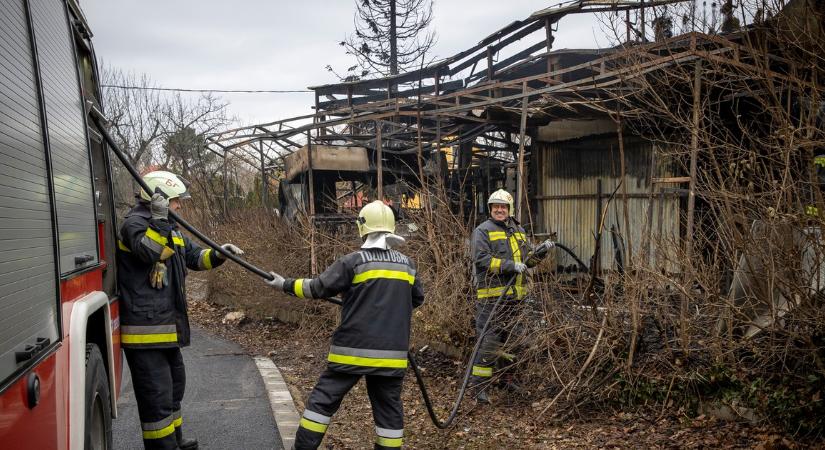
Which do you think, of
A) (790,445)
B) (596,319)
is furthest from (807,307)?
(596,319)

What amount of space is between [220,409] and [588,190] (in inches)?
298

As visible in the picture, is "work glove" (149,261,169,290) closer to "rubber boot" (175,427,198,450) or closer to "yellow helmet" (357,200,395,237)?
"rubber boot" (175,427,198,450)

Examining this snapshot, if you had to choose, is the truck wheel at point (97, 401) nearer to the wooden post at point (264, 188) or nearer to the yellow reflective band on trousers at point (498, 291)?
the yellow reflective band on trousers at point (498, 291)

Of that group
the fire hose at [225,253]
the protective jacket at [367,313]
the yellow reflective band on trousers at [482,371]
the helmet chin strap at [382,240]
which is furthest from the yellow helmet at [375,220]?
the yellow reflective band on trousers at [482,371]

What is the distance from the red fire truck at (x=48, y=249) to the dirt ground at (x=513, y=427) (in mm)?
2486

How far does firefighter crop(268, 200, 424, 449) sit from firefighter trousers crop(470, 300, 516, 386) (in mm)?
2100

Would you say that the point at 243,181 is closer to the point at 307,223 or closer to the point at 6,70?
the point at 307,223

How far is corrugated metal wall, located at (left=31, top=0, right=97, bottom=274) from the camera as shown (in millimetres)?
2867

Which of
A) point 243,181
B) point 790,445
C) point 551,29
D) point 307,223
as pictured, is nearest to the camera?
point 790,445

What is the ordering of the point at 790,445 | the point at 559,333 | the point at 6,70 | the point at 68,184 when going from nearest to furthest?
1. the point at 6,70
2. the point at 68,184
3. the point at 790,445
4. the point at 559,333

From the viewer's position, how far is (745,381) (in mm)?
4988

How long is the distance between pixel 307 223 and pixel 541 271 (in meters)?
4.95

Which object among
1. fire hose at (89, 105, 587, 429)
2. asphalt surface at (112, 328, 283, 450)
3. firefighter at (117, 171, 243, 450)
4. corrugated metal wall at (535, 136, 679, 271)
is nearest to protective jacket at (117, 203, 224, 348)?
firefighter at (117, 171, 243, 450)

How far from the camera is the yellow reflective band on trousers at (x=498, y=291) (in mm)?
6422
